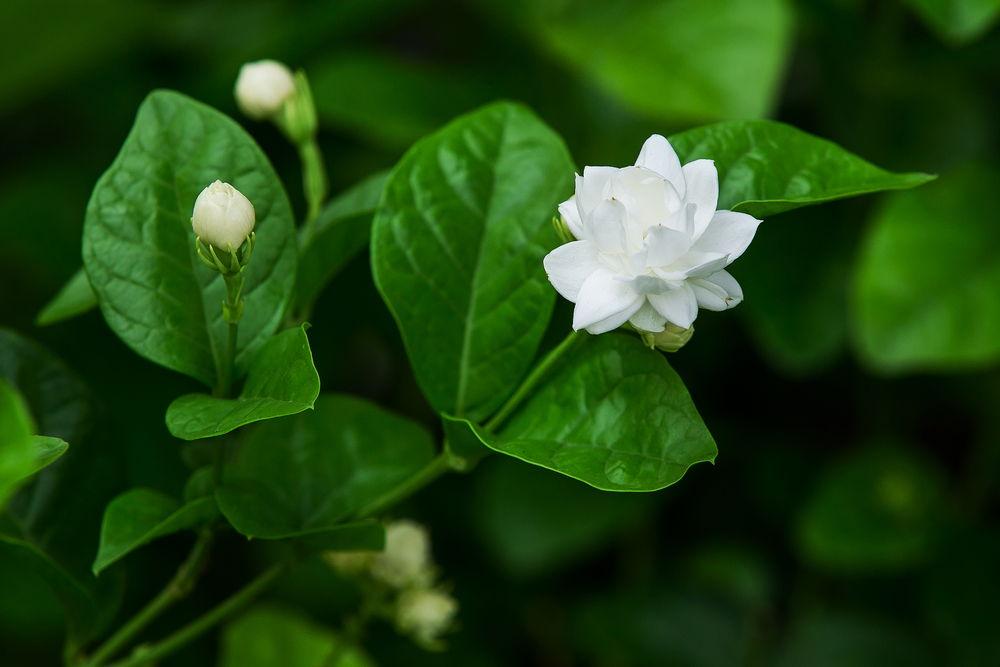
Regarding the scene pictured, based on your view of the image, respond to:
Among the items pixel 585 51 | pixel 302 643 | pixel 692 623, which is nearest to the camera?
pixel 302 643

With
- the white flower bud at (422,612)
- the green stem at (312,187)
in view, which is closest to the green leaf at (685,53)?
the green stem at (312,187)

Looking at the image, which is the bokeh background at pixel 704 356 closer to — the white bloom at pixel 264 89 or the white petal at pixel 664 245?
the white bloom at pixel 264 89

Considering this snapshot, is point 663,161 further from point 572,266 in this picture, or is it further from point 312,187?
point 312,187

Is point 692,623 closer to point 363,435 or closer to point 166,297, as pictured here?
point 363,435

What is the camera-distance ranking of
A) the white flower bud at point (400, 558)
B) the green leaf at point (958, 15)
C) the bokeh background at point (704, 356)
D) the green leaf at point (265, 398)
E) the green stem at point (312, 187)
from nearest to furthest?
the green leaf at point (265, 398)
the green stem at point (312, 187)
the white flower bud at point (400, 558)
the green leaf at point (958, 15)
the bokeh background at point (704, 356)

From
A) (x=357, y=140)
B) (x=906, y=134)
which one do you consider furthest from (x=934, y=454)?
(x=357, y=140)

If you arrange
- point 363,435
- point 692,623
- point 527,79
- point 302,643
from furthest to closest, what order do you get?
point 527,79
point 692,623
point 302,643
point 363,435

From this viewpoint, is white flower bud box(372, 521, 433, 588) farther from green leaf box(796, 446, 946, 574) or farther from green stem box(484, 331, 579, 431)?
green leaf box(796, 446, 946, 574)
